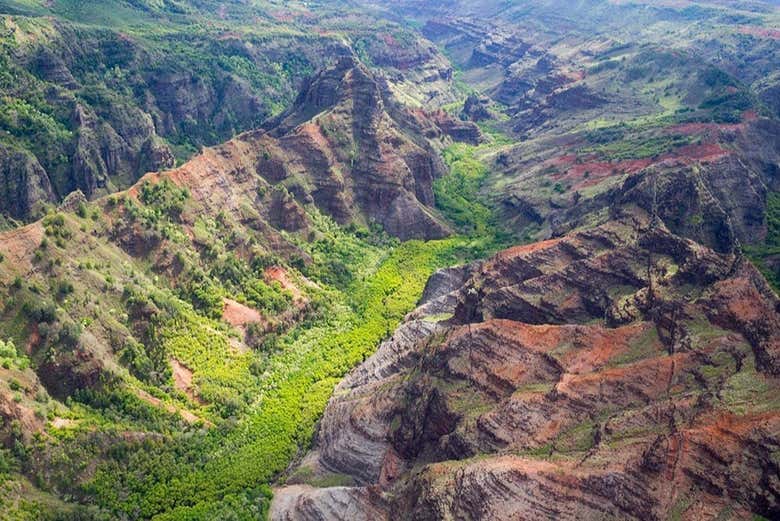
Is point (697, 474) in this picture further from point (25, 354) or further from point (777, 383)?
point (25, 354)

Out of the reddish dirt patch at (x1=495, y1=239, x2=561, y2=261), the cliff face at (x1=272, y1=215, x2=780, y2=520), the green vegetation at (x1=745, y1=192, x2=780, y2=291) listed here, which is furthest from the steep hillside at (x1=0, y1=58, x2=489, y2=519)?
the green vegetation at (x1=745, y1=192, x2=780, y2=291)

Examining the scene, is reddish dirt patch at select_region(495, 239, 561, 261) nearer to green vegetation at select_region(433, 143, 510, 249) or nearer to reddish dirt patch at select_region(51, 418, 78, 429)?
green vegetation at select_region(433, 143, 510, 249)

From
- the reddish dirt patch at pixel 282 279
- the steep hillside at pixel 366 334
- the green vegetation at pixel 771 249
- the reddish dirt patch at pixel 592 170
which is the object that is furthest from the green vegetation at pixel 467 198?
the reddish dirt patch at pixel 282 279

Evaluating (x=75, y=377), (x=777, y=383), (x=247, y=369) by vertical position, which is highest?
(x=777, y=383)

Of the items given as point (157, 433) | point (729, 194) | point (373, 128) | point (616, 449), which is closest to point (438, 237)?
point (373, 128)

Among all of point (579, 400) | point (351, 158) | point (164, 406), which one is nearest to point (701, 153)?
point (351, 158)

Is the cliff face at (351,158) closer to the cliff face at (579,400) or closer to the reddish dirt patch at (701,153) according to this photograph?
the cliff face at (579,400)

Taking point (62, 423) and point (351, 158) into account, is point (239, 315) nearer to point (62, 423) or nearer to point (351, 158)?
point (62, 423)
